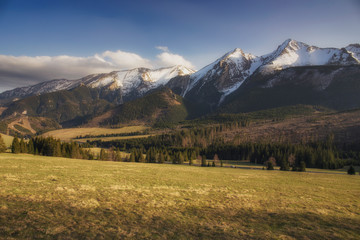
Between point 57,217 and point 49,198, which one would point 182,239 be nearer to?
point 57,217

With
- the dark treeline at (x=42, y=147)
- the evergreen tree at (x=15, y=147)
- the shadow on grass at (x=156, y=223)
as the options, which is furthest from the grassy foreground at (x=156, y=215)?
the dark treeline at (x=42, y=147)

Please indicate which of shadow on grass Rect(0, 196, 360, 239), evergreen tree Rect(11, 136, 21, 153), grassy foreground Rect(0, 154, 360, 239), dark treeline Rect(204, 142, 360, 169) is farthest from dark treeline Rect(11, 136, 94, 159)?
dark treeline Rect(204, 142, 360, 169)

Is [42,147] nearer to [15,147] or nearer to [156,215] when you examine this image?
[15,147]

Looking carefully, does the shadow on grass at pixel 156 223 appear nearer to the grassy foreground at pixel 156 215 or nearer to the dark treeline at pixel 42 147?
the grassy foreground at pixel 156 215

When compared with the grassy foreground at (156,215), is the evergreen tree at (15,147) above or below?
above

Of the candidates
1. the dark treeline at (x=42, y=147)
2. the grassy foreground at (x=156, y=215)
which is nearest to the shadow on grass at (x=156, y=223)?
the grassy foreground at (x=156, y=215)

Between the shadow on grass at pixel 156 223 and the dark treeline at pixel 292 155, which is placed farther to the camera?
the dark treeline at pixel 292 155

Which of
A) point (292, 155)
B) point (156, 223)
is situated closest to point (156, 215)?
point (156, 223)

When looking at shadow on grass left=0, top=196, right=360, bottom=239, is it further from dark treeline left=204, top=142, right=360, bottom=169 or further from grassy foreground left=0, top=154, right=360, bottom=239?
dark treeline left=204, top=142, right=360, bottom=169

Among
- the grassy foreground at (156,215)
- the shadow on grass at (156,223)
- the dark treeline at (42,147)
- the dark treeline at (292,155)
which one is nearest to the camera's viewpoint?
the shadow on grass at (156,223)

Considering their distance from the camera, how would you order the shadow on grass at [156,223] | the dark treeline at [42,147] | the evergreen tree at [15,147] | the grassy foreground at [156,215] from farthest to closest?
the dark treeline at [42,147] → the evergreen tree at [15,147] → the grassy foreground at [156,215] → the shadow on grass at [156,223]

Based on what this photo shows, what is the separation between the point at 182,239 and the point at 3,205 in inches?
485

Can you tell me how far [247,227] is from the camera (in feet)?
43.8

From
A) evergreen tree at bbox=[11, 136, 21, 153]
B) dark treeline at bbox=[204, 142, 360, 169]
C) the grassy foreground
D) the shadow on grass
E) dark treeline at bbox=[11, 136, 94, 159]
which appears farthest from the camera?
dark treeline at bbox=[204, 142, 360, 169]
